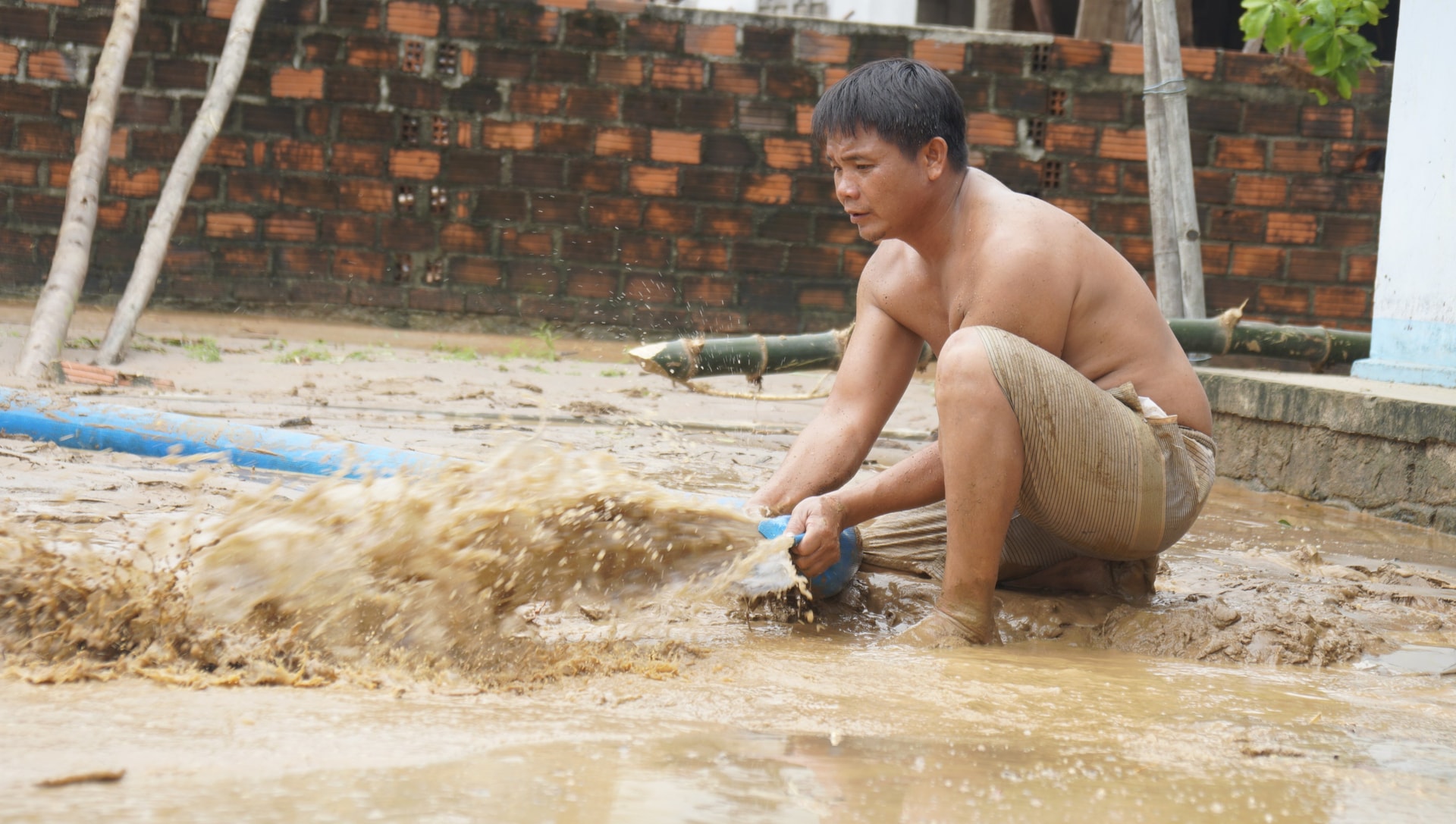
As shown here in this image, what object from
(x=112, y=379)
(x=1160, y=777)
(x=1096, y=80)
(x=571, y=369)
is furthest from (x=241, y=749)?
(x=1096, y=80)

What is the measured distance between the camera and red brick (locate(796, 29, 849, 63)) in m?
7.57

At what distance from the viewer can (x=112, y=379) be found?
5.05 meters

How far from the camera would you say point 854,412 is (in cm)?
262

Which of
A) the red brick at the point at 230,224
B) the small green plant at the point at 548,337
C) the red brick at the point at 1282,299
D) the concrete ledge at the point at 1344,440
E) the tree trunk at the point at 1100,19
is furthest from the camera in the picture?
the tree trunk at the point at 1100,19

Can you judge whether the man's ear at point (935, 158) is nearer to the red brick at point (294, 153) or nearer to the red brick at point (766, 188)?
the red brick at point (766, 188)

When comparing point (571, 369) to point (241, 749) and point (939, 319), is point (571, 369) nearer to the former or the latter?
point (939, 319)

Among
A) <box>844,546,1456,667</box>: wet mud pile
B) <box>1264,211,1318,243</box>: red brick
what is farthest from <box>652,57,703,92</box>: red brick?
<box>844,546,1456,667</box>: wet mud pile

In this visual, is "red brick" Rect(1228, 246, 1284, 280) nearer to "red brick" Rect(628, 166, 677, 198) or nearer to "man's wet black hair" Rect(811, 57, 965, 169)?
"red brick" Rect(628, 166, 677, 198)

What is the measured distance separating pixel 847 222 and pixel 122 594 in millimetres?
6223

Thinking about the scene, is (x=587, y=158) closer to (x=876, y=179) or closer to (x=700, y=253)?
(x=700, y=253)

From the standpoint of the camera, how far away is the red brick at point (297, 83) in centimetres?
739

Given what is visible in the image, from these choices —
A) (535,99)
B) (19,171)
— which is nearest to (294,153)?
(535,99)

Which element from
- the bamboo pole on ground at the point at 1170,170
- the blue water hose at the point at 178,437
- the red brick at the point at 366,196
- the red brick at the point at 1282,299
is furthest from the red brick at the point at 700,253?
the blue water hose at the point at 178,437

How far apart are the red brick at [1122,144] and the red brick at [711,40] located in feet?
7.47
